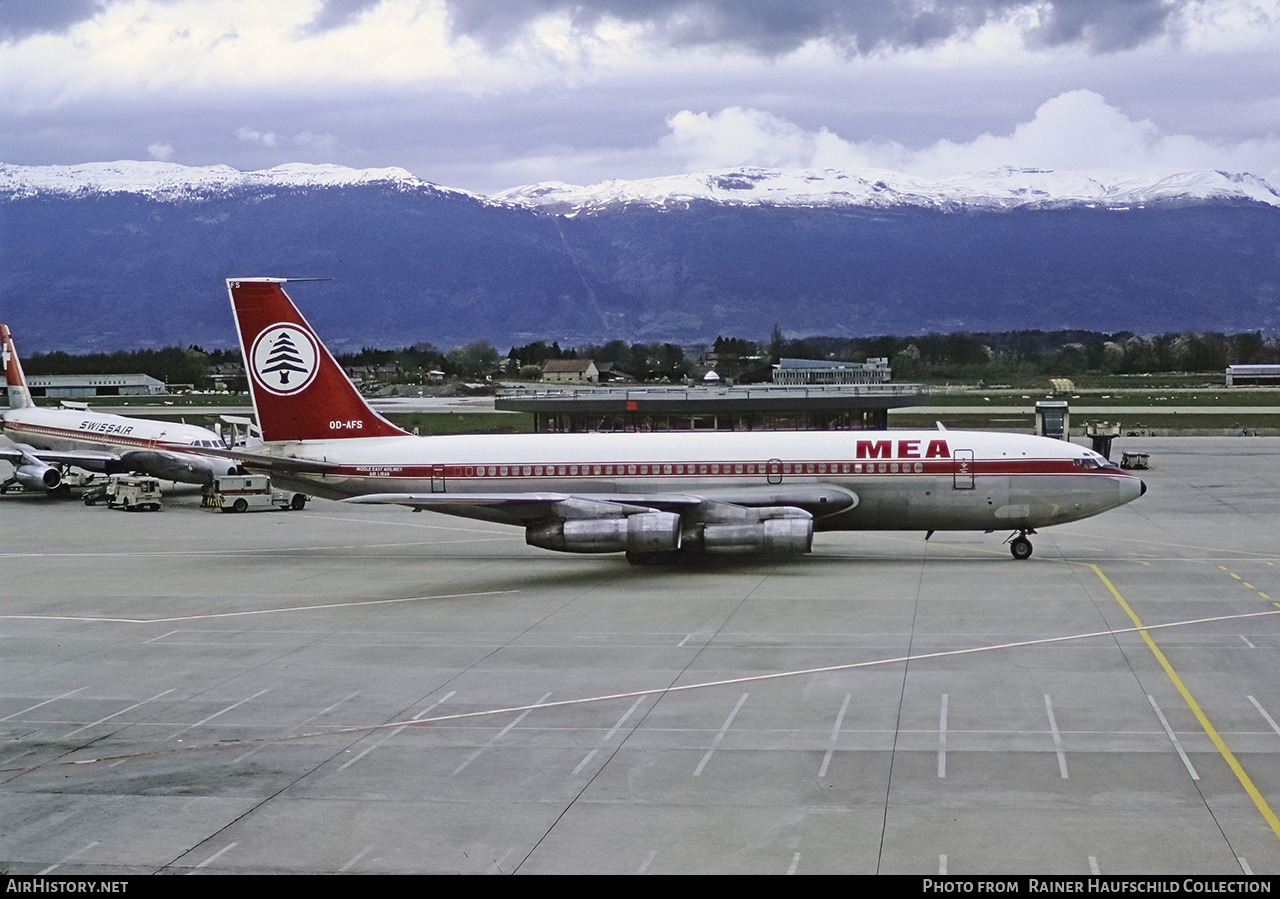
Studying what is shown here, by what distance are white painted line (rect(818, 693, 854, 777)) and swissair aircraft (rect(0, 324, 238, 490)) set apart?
49.0 metres

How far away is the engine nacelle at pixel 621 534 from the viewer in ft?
132

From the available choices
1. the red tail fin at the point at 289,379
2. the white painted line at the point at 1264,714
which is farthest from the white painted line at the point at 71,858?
the red tail fin at the point at 289,379

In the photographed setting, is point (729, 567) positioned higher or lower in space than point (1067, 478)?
lower

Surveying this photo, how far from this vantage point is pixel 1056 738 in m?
21.2

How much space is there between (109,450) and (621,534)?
4400 centimetres

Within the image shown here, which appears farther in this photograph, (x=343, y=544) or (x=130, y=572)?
(x=343, y=544)

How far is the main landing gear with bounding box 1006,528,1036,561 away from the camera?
42875mm

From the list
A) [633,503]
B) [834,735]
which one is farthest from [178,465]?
[834,735]

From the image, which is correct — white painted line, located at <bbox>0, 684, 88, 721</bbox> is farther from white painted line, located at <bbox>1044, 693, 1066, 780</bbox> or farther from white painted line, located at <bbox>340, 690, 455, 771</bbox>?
white painted line, located at <bbox>1044, 693, 1066, 780</bbox>

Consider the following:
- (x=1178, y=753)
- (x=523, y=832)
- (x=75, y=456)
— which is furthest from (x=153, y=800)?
(x=75, y=456)
